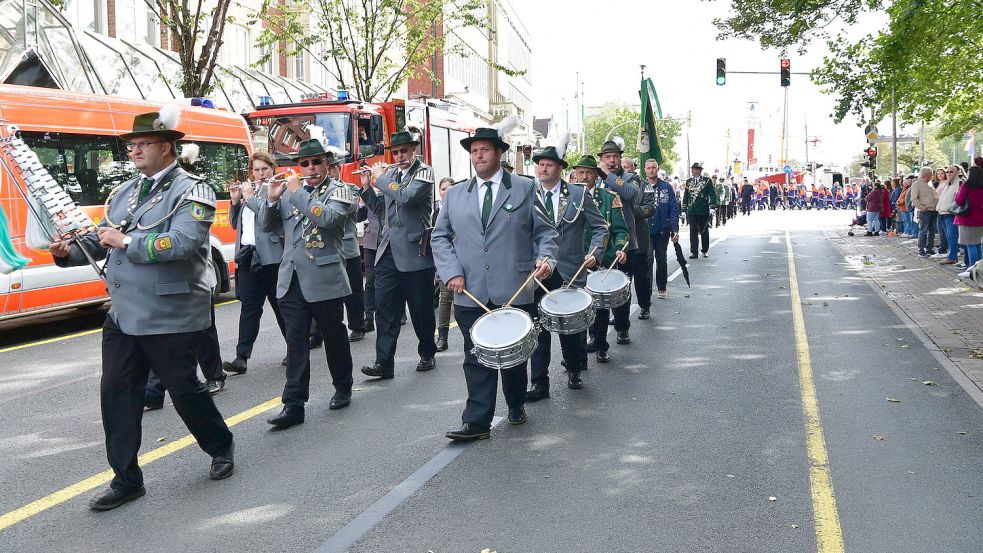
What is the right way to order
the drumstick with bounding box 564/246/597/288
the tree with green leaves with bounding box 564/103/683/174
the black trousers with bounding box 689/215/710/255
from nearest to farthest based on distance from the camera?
the drumstick with bounding box 564/246/597/288 → the black trousers with bounding box 689/215/710/255 → the tree with green leaves with bounding box 564/103/683/174

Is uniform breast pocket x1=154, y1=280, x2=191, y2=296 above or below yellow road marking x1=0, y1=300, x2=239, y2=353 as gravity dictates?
above

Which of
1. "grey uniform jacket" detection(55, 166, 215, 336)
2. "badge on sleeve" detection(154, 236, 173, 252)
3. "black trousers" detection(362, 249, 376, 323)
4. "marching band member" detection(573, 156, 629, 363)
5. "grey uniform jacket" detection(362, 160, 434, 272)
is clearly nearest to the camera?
"badge on sleeve" detection(154, 236, 173, 252)

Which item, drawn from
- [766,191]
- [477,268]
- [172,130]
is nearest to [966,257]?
[477,268]

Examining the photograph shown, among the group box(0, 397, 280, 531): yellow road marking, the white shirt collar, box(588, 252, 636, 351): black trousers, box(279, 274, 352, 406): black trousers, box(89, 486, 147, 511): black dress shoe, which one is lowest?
box(0, 397, 280, 531): yellow road marking

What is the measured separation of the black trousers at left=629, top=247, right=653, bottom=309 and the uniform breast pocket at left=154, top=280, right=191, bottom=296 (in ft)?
22.9

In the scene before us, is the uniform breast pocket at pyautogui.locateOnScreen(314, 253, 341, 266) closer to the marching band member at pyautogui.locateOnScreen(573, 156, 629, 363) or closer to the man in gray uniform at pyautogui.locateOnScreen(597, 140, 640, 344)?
the marching band member at pyautogui.locateOnScreen(573, 156, 629, 363)

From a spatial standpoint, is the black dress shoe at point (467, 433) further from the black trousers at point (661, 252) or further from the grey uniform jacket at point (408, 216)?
the black trousers at point (661, 252)

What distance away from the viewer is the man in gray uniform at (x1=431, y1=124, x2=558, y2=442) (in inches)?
268

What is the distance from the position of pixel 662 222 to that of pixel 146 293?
10381 millimetres

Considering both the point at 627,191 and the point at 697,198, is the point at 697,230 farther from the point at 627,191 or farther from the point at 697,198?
the point at 627,191

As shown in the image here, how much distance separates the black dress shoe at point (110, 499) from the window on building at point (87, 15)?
21.5 m

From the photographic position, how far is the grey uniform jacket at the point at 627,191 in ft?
36.8

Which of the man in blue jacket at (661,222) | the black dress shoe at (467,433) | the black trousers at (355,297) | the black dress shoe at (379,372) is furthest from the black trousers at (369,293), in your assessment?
the black dress shoe at (467,433)

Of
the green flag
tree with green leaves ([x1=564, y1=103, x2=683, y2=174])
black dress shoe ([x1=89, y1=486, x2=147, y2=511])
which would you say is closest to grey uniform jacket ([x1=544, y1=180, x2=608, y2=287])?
black dress shoe ([x1=89, y1=486, x2=147, y2=511])
